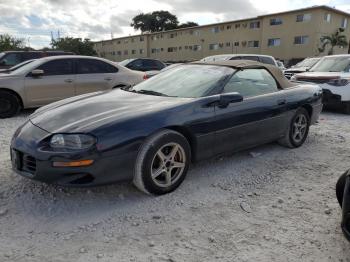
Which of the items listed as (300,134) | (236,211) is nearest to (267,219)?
(236,211)

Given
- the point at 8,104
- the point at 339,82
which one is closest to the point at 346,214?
the point at 339,82

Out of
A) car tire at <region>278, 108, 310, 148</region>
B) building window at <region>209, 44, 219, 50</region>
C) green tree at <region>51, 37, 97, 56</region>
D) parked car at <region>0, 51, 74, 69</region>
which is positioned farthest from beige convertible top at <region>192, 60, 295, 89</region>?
green tree at <region>51, 37, 97, 56</region>

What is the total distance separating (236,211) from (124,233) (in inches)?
43.3

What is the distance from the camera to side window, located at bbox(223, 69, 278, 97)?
3.99m

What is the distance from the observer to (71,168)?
9.27 ft

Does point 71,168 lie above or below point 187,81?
below

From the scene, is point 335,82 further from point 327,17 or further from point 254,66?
point 327,17

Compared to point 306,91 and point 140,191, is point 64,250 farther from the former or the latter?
point 306,91

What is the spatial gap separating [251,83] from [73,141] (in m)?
2.49

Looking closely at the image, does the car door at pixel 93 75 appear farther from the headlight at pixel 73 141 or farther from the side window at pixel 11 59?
the headlight at pixel 73 141

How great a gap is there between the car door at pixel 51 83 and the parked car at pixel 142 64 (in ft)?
17.2

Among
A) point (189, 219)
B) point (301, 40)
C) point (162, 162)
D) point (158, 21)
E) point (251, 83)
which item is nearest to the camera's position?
point (189, 219)

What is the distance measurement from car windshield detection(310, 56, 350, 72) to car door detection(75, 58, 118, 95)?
5.71 meters

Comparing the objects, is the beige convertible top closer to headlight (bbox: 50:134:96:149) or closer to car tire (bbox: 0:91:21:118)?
headlight (bbox: 50:134:96:149)
